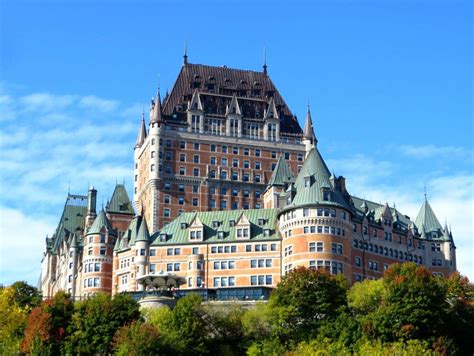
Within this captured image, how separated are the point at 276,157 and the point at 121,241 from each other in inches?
1369

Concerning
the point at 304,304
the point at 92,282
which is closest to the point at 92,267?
the point at 92,282

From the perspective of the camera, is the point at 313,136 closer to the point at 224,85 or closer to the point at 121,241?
the point at 224,85

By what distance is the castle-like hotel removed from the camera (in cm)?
15288

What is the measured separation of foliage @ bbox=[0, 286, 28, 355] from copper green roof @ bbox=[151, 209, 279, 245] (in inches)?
903

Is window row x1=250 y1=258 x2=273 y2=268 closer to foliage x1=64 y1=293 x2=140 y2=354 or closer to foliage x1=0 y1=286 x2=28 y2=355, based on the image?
foliage x1=64 y1=293 x2=140 y2=354


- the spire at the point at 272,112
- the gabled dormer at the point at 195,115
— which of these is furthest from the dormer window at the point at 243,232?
the spire at the point at 272,112

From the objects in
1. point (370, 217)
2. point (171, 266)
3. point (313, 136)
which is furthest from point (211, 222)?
point (313, 136)

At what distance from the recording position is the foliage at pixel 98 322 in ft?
412

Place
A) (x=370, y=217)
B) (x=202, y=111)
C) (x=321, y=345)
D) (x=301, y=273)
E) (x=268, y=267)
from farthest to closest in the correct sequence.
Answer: (x=202, y=111)
(x=370, y=217)
(x=268, y=267)
(x=301, y=273)
(x=321, y=345)

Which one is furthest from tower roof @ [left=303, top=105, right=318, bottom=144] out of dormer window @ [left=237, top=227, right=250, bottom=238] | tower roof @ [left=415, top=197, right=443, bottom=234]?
dormer window @ [left=237, top=227, right=250, bottom=238]

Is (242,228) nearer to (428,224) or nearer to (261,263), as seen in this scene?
(261,263)

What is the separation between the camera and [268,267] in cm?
15375

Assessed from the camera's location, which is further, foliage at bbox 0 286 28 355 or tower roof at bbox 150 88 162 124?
tower roof at bbox 150 88 162 124

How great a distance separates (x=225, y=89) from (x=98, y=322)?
243 feet
